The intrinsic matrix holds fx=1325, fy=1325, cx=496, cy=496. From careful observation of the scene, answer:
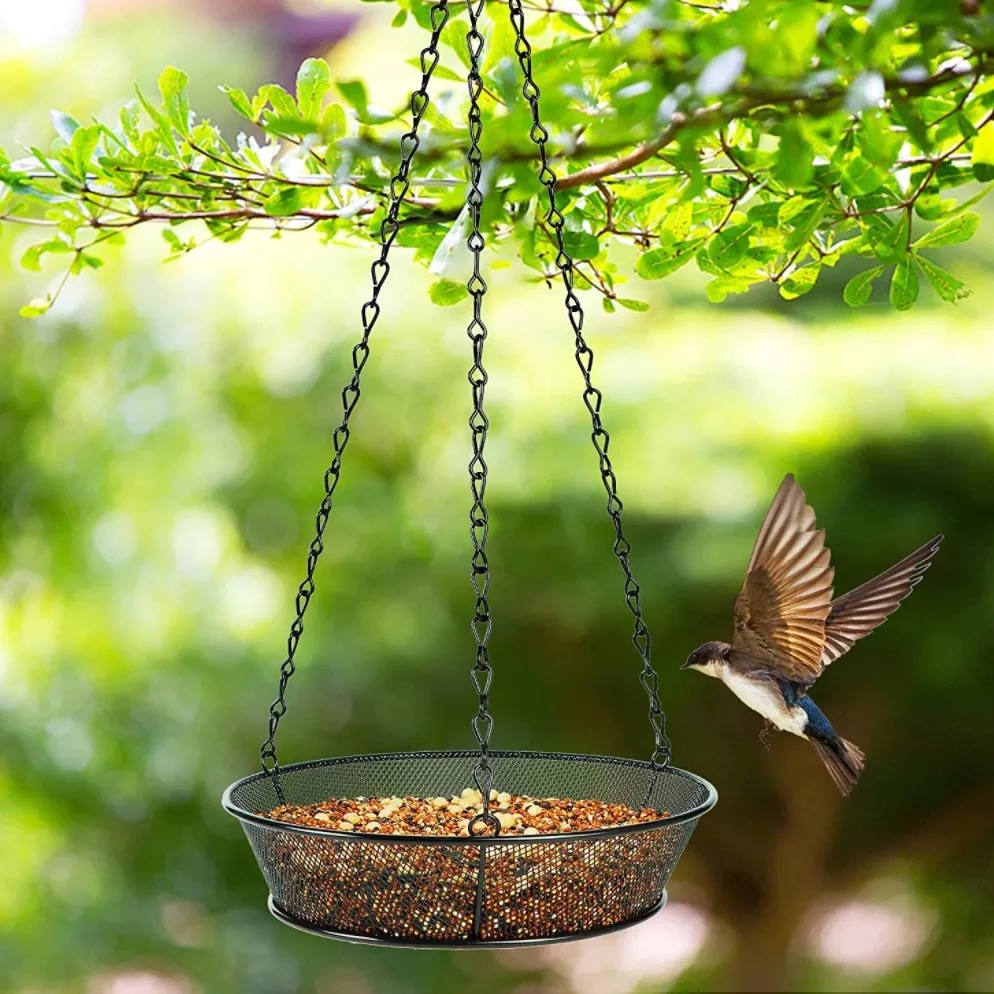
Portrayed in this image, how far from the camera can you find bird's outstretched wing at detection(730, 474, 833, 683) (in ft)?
4.19

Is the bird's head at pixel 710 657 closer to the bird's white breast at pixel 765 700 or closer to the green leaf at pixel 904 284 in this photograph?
the bird's white breast at pixel 765 700

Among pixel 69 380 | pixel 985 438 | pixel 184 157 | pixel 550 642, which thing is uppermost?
pixel 69 380

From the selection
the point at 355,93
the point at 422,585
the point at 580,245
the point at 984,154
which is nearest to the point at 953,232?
the point at 984,154

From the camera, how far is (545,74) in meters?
0.75

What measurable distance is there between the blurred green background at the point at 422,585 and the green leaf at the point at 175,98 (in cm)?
204

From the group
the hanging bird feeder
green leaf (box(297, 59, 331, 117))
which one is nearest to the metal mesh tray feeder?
the hanging bird feeder

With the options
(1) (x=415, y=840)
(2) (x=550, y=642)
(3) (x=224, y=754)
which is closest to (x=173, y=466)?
(3) (x=224, y=754)

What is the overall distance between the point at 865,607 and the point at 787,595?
18 centimetres

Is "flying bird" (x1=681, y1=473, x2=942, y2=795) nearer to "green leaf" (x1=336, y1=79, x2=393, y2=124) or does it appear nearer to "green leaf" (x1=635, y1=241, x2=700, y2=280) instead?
"green leaf" (x1=635, y1=241, x2=700, y2=280)

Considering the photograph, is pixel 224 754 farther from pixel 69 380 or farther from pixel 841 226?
pixel 841 226

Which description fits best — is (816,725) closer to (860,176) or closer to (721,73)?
(860,176)

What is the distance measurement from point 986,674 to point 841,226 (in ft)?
8.52

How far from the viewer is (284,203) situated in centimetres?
120

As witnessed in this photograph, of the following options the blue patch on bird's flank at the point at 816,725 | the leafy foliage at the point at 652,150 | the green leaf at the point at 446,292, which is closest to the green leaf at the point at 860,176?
the leafy foliage at the point at 652,150
